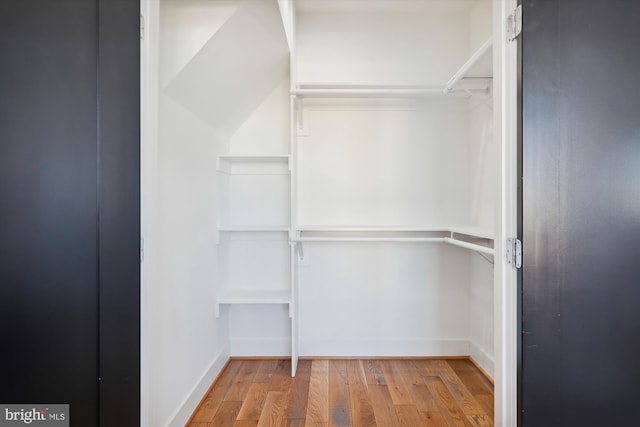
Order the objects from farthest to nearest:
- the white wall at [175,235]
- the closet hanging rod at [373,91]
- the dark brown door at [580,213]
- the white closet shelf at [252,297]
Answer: the white closet shelf at [252,297]
the closet hanging rod at [373,91]
the white wall at [175,235]
the dark brown door at [580,213]

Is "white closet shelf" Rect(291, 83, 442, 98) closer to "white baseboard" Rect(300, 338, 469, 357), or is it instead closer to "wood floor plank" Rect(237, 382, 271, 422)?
"white baseboard" Rect(300, 338, 469, 357)

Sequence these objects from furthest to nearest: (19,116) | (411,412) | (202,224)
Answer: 1. (202,224)
2. (411,412)
3. (19,116)

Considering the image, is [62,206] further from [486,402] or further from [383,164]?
[486,402]

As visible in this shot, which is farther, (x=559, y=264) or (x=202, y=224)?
(x=202, y=224)

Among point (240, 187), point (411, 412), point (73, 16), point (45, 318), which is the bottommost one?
point (411, 412)

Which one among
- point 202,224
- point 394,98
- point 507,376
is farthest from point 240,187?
point 507,376

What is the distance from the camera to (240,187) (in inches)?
99.1

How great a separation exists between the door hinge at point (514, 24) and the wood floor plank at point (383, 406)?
6.03ft

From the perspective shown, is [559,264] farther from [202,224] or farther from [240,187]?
[240,187]

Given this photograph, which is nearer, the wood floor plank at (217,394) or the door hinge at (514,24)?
the door hinge at (514,24)

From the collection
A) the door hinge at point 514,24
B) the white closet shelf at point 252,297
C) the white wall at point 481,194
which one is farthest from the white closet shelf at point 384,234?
the door hinge at point 514,24

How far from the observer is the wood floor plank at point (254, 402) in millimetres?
1803

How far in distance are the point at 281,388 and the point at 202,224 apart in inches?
45.4

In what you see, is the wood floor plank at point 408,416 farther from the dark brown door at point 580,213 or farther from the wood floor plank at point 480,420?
the dark brown door at point 580,213
